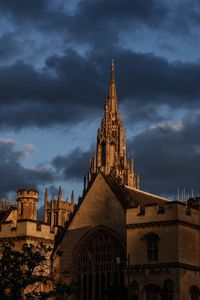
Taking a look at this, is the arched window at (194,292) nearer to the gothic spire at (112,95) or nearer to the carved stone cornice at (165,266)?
the carved stone cornice at (165,266)

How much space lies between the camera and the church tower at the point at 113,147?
119m

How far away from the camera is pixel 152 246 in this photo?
163 ft

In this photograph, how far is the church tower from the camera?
119 m

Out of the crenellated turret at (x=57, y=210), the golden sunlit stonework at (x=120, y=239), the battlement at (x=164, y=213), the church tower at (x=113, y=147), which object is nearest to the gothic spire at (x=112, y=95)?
the church tower at (x=113, y=147)

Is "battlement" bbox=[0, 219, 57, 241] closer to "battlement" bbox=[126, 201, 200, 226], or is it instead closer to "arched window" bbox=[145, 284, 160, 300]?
"battlement" bbox=[126, 201, 200, 226]

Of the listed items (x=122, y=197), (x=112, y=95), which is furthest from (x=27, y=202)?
(x=112, y=95)

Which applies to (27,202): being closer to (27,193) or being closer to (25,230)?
(27,193)

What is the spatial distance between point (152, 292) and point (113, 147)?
73495 mm

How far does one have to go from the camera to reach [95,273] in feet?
178

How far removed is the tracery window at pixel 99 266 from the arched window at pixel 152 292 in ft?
11.1

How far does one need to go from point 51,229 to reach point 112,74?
7609 centimetres

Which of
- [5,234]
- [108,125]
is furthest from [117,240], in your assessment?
[108,125]

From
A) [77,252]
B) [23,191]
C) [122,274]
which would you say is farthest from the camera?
[23,191]

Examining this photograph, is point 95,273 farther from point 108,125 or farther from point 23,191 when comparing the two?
point 108,125
